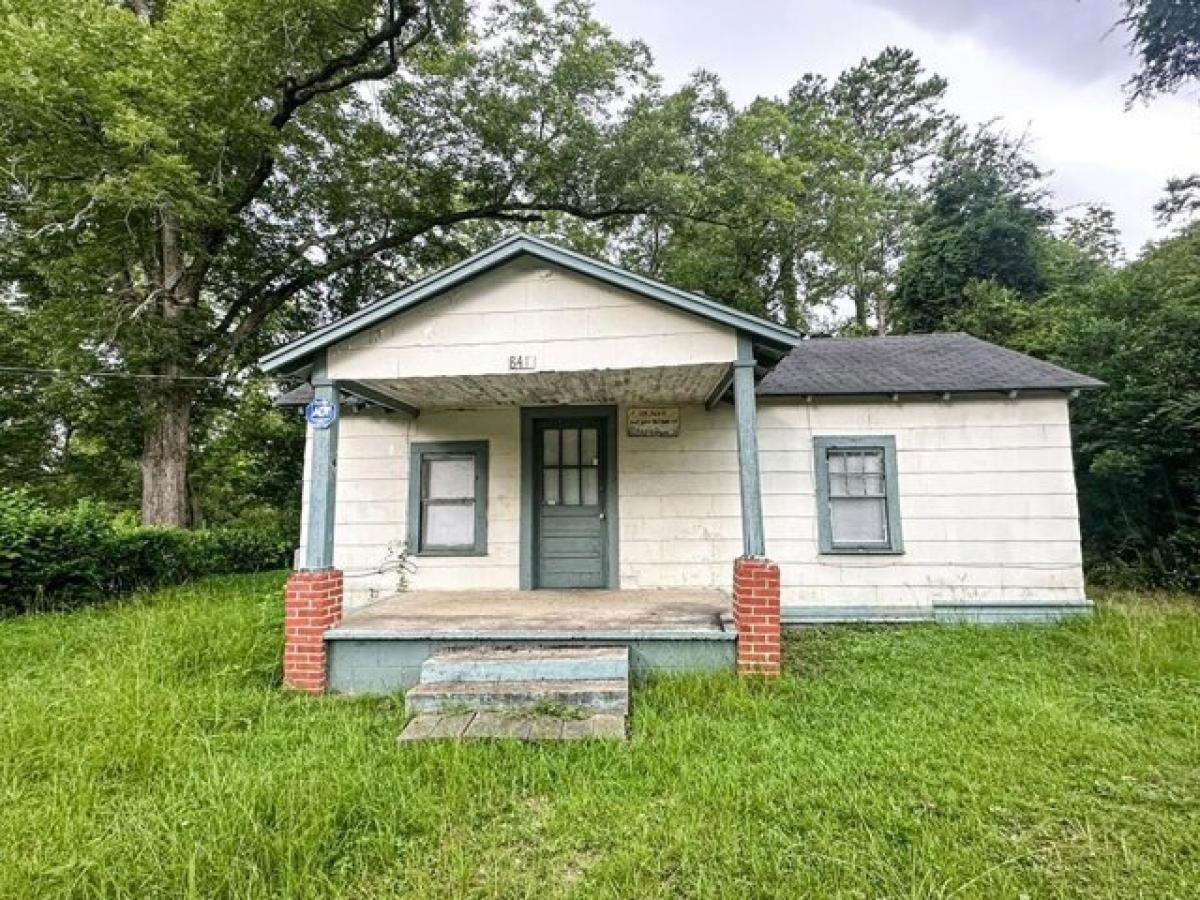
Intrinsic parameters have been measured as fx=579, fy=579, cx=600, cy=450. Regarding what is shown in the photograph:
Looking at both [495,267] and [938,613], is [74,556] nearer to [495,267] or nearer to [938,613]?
[495,267]

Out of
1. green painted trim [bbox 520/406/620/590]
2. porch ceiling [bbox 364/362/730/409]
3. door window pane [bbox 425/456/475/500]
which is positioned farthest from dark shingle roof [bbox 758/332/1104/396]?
door window pane [bbox 425/456/475/500]

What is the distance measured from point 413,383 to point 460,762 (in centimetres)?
342

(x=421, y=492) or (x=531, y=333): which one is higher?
(x=531, y=333)

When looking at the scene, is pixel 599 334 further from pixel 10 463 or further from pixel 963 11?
pixel 10 463

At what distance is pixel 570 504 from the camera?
686 centimetres

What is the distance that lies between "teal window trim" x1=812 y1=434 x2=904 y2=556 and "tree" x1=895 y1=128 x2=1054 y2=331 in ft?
28.9

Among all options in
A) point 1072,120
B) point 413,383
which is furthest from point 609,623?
point 1072,120

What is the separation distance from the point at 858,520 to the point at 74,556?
9.56 metres

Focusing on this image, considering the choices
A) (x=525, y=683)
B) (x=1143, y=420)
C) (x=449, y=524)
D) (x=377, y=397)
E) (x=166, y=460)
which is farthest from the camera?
(x=166, y=460)

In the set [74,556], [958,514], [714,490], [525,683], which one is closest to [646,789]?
[525,683]

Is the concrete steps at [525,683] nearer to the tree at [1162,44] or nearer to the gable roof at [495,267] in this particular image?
the gable roof at [495,267]

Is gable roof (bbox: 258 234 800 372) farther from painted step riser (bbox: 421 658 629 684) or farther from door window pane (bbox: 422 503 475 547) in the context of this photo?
painted step riser (bbox: 421 658 629 684)

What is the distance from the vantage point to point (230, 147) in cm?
1016

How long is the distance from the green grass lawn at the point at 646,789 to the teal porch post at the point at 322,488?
0.98 m
